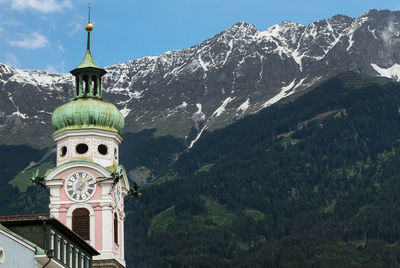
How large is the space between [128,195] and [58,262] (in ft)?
125

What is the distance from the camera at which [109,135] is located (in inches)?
4240

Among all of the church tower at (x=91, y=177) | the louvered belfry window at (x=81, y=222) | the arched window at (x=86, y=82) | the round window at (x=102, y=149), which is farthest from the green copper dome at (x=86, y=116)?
the louvered belfry window at (x=81, y=222)

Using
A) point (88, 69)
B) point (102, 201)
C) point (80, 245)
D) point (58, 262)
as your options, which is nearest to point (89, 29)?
point (88, 69)

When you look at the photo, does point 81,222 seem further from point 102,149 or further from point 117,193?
point 102,149

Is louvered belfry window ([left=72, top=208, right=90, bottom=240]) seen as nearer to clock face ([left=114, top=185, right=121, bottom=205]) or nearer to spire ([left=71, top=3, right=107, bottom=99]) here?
clock face ([left=114, top=185, right=121, bottom=205])

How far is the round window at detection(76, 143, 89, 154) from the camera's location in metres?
106

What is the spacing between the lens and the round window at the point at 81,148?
10625 cm

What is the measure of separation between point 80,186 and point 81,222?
364 centimetres

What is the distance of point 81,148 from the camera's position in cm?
10656

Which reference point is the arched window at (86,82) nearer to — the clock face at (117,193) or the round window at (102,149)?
the round window at (102,149)

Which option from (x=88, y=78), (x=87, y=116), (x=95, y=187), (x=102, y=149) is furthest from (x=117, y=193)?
(x=88, y=78)

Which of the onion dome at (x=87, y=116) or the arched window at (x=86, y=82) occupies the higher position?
the arched window at (x=86, y=82)

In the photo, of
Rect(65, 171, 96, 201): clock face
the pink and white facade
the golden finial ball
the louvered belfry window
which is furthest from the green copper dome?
the golden finial ball

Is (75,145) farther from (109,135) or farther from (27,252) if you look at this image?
(27,252)
